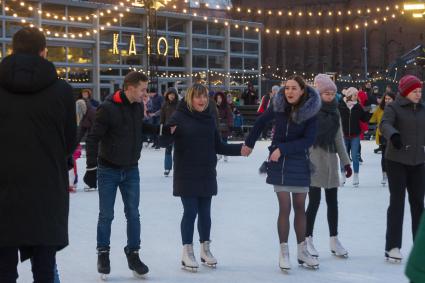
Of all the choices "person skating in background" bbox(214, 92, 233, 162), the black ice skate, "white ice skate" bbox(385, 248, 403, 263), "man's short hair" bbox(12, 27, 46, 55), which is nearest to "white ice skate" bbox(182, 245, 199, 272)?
the black ice skate

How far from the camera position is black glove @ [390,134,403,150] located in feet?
19.8

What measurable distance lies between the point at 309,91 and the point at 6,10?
80.9ft

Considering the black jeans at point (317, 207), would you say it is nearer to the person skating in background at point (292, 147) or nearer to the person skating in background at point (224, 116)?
the person skating in background at point (292, 147)

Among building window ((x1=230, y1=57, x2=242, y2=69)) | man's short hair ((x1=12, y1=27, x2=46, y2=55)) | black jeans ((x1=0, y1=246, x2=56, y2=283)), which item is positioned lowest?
black jeans ((x1=0, y1=246, x2=56, y2=283))

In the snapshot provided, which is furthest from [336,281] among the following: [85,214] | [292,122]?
[85,214]

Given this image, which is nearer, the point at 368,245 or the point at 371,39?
the point at 368,245

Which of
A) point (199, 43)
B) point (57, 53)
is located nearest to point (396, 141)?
point (57, 53)

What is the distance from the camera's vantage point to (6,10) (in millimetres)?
29016

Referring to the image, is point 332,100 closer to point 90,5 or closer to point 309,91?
point 309,91

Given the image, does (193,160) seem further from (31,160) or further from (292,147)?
(31,160)

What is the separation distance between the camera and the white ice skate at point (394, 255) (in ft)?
20.6

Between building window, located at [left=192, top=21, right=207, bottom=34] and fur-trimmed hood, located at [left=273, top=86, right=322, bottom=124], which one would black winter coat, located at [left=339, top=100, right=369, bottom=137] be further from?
building window, located at [left=192, top=21, right=207, bottom=34]

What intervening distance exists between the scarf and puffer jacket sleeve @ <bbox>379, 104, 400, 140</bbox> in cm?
41

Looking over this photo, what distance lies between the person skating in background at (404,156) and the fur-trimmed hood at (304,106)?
0.61 metres
